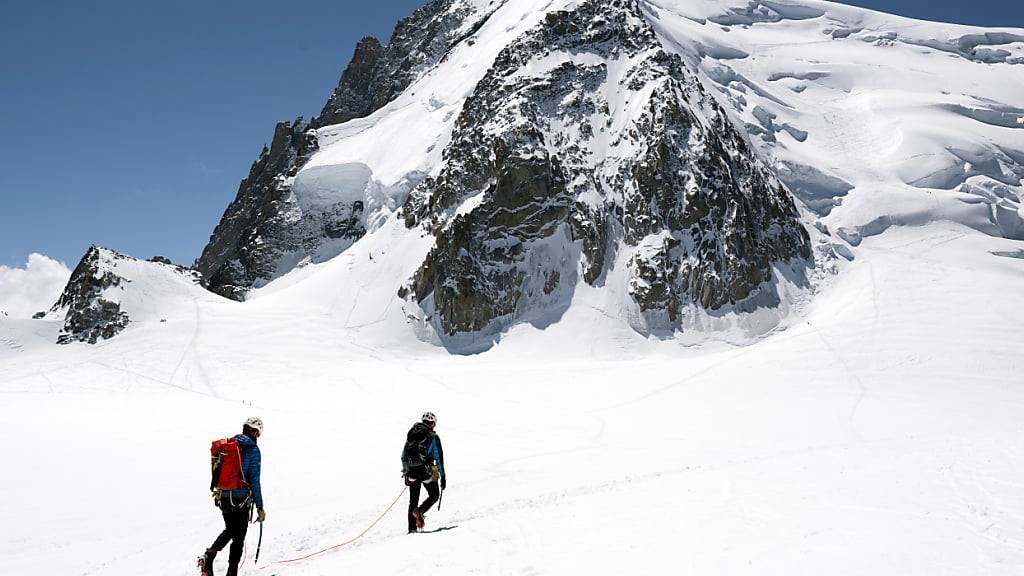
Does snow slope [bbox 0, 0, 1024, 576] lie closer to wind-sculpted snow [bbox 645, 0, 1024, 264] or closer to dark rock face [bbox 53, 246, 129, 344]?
wind-sculpted snow [bbox 645, 0, 1024, 264]

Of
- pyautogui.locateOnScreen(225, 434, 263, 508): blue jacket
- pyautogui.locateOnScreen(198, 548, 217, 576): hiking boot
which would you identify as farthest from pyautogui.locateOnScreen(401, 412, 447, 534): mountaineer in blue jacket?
pyautogui.locateOnScreen(198, 548, 217, 576): hiking boot

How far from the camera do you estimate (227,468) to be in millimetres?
9141

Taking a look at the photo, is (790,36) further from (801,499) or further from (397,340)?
(801,499)

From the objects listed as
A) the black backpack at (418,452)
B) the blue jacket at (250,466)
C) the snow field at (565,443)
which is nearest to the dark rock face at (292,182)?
the snow field at (565,443)

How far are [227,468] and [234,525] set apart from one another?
36.2 inches

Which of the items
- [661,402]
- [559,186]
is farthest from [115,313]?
[661,402]

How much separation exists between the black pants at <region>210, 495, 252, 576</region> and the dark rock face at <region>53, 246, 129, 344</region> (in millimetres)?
49063

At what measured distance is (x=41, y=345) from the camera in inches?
1919

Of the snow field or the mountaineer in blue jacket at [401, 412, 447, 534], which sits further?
the mountaineer in blue jacket at [401, 412, 447, 534]

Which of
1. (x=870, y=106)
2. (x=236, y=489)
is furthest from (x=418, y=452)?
(x=870, y=106)

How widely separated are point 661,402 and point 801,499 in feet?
59.7

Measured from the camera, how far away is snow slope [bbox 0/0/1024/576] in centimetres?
947

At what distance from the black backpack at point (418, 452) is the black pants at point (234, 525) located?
2.90 m

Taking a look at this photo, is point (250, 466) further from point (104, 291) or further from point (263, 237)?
point (263, 237)
